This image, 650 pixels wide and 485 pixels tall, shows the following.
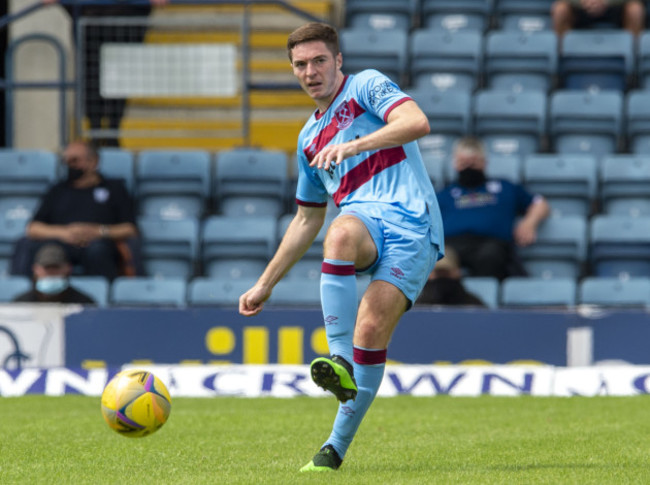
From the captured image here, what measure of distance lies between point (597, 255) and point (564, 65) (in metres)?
2.92

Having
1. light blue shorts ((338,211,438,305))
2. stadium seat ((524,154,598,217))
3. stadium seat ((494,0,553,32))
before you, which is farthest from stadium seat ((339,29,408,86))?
light blue shorts ((338,211,438,305))

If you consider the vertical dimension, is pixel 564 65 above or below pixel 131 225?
above

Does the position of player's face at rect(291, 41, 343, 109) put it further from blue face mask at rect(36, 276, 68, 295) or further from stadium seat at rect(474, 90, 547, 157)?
stadium seat at rect(474, 90, 547, 157)

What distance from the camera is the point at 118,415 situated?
527 cm

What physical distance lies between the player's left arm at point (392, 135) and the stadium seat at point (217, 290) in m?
5.84

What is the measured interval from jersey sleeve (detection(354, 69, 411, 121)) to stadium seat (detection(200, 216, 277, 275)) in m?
6.12

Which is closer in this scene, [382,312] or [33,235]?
[382,312]

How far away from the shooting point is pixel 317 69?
16.5ft

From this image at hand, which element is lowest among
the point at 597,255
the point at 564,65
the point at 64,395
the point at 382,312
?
the point at 64,395

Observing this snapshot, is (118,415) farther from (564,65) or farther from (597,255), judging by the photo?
(564,65)

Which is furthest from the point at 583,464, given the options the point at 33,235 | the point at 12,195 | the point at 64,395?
the point at 12,195

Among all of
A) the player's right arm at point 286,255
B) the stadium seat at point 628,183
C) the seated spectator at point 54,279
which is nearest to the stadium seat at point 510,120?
the stadium seat at point 628,183

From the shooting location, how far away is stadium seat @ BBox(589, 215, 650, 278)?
10891 mm

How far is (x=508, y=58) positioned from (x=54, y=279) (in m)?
5.59
